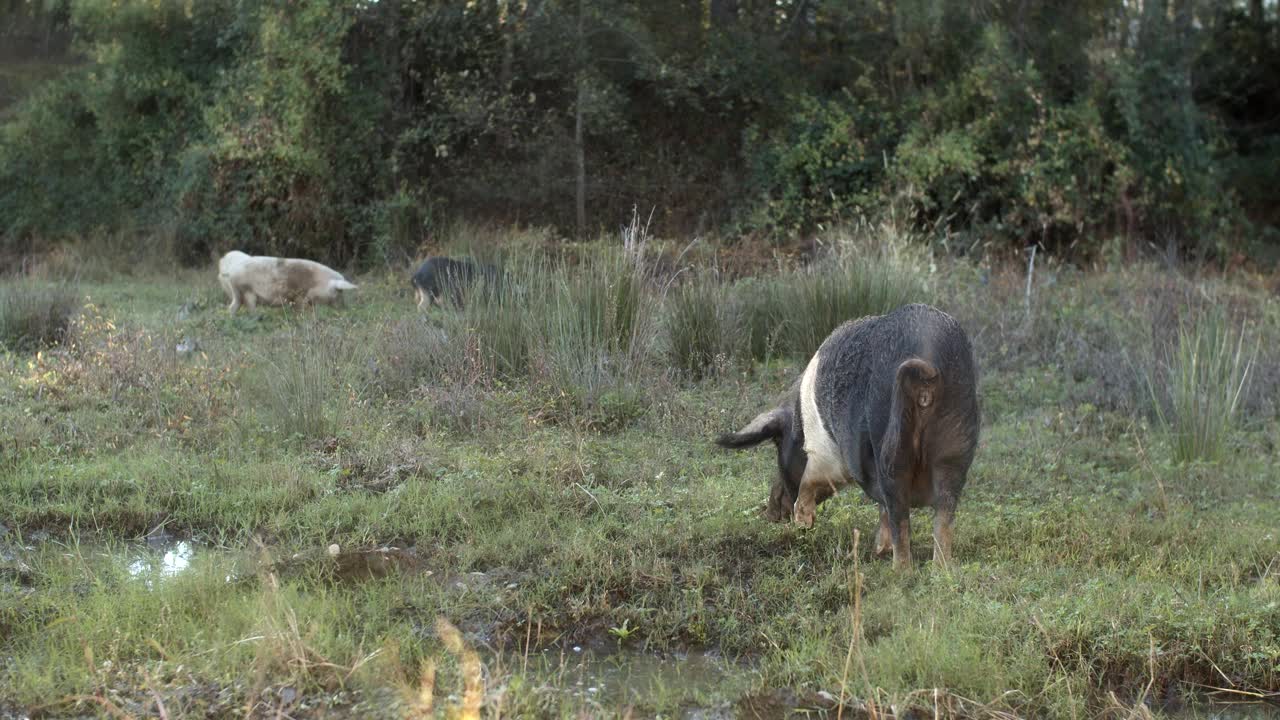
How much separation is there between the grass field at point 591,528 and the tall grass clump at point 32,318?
0.34 feet

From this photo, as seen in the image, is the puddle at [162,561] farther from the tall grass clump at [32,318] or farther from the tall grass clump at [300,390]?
the tall grass clump at [32,318]

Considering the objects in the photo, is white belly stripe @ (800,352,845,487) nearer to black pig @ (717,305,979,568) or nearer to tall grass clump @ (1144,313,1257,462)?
black pig @ (717,305,979,568)

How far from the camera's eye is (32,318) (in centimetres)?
873

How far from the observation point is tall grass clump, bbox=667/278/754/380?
7.89 m

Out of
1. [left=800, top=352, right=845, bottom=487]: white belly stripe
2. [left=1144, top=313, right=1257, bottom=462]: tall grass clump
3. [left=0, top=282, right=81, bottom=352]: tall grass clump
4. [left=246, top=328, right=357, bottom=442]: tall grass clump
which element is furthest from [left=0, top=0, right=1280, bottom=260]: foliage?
[left=800, top=352, right=845, bottom=487]: white belly stripe

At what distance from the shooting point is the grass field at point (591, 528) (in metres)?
3.81

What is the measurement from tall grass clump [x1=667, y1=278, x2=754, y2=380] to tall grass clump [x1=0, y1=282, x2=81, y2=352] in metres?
4.26

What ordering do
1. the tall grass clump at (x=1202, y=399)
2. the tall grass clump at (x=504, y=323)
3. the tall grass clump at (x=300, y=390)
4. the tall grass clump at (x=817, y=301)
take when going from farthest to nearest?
the tall grass clump at (x=817, y=301) < the tall grass clump at (x=504, y=323) < the tall grass clump at (x=1202, y=399) < the tall grass clump at (x=300, y=390)

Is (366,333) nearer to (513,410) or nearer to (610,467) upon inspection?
(513,410)

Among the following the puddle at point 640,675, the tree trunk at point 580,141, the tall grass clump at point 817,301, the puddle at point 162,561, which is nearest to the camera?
the puddle at point 640,675

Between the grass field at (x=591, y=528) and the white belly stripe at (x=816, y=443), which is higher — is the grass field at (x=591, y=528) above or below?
below

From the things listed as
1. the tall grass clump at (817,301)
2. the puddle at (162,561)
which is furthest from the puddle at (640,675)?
the tall grass clump at (817,301)

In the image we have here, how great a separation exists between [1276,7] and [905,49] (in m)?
7.65

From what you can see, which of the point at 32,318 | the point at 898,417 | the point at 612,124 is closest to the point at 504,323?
the point at 898,417
